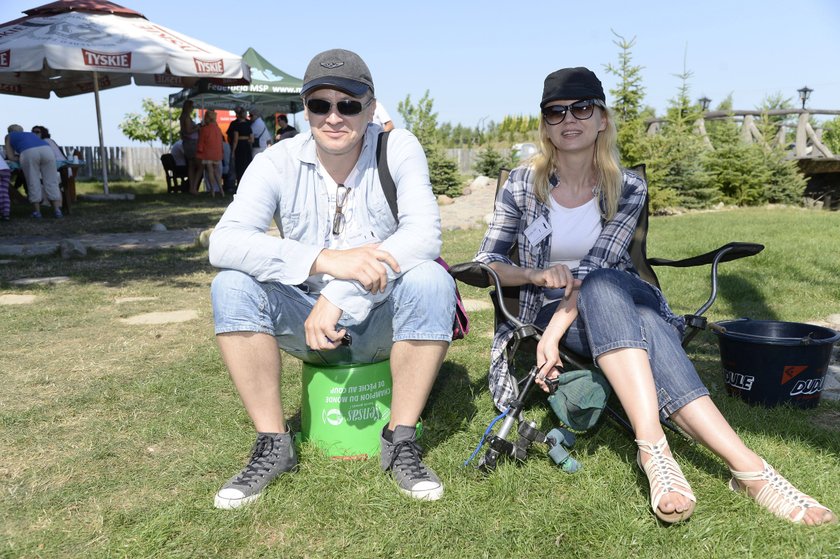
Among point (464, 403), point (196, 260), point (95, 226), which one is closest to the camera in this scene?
point (464, 403)

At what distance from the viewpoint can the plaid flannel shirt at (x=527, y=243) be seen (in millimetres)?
2889

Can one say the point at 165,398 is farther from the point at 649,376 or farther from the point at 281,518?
the point at 649,376

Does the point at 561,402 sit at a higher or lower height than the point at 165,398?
higher

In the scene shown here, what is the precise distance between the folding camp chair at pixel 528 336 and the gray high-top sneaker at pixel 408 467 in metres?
0.21

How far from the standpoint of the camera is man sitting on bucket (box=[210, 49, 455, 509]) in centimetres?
237

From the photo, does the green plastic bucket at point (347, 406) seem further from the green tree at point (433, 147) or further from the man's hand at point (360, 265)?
the green tree at point (433, 147)

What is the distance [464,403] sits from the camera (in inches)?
127

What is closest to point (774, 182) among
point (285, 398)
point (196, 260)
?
point (196, 260)

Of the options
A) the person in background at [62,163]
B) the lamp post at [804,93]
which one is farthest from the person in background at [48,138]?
the lamp post at [804,93]

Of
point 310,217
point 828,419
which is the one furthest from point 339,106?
point 828,419

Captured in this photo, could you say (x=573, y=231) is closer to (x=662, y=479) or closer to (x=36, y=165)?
(x=662, y=479)

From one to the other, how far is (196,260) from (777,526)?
21.3 ft

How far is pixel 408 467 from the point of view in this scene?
7.93 feet

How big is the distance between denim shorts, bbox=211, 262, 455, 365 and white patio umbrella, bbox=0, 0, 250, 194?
9219 millimetres
